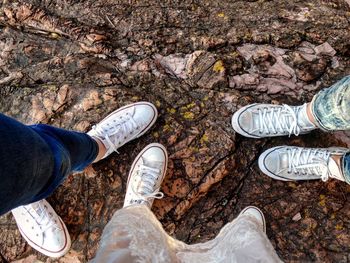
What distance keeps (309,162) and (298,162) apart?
6cm

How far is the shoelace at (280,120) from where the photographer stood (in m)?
2.04

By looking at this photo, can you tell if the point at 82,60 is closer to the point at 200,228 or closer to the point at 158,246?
the point at 200,228

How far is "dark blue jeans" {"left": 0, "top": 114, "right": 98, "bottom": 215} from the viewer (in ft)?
3.93

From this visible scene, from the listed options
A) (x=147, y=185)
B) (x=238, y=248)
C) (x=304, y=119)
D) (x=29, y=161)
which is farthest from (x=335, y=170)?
(x=29, y=161)

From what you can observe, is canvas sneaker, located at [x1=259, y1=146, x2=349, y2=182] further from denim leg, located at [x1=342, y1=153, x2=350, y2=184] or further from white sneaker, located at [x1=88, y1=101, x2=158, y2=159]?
white sneaker, located at [x1=88, y1=101, x2=158, y2=159]

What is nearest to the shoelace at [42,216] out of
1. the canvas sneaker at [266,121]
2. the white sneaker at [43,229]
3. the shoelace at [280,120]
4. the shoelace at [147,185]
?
the white sneaker at [43,229]

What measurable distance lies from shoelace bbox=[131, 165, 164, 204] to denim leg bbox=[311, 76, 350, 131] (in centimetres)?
87

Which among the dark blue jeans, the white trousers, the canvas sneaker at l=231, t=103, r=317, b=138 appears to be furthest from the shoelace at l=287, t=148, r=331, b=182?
the dark blue jeans

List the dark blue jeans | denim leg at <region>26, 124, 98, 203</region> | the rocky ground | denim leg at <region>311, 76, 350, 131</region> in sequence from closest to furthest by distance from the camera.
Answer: the dark blue jeans, denim leg at <region>26, 124, 98, 203</region>, denim leg at <region>311, 76, 350, 131</region>, the rocky ground

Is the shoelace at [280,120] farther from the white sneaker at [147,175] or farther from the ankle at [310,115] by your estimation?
the white sneaker at [147,175]

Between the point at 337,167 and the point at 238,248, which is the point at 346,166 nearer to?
the point at 337,167

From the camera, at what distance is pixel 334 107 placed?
1.70 meters

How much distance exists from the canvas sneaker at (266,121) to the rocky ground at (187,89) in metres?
0.08

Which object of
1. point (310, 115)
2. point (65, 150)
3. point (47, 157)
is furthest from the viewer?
point (310, 115)
